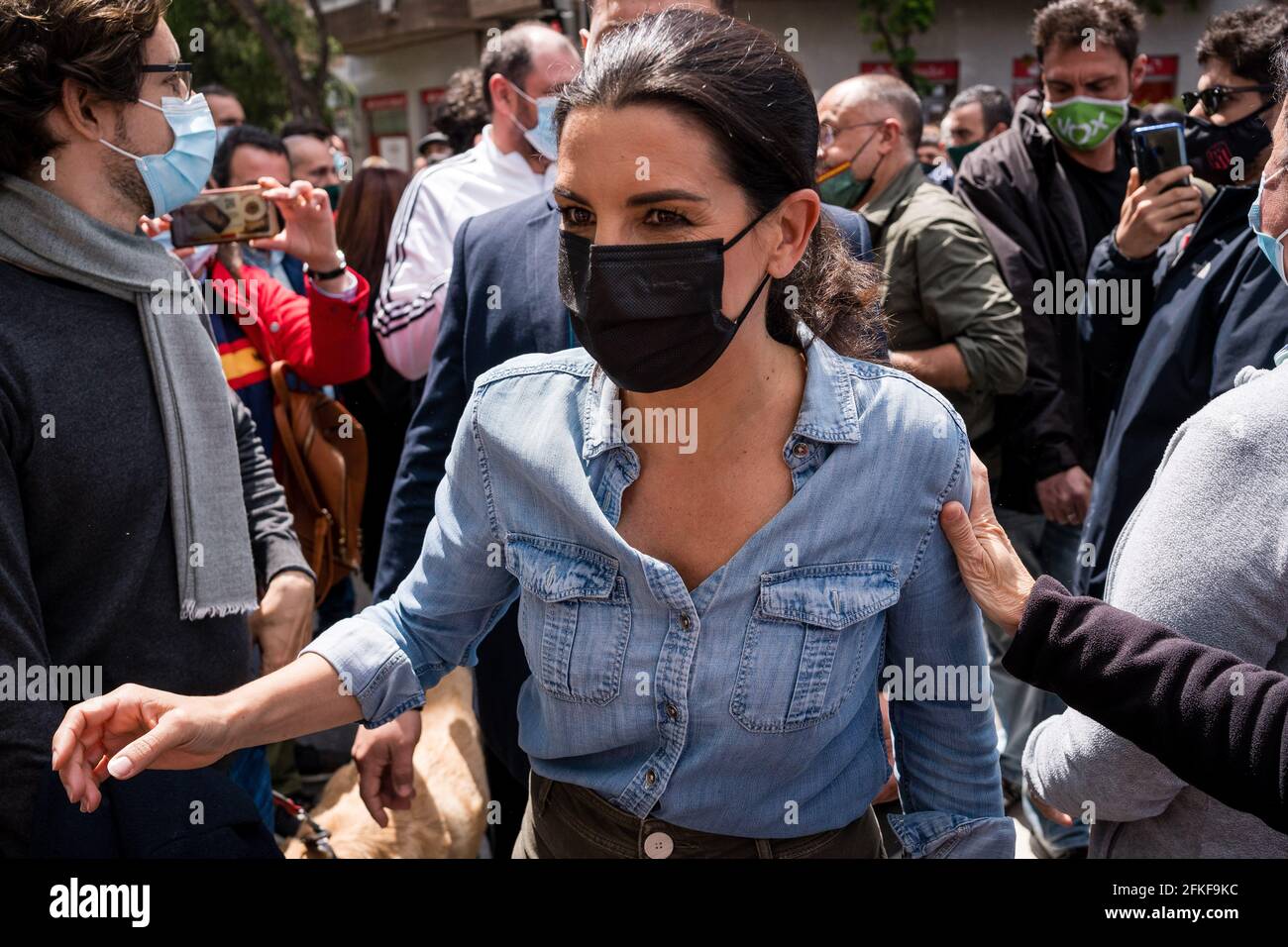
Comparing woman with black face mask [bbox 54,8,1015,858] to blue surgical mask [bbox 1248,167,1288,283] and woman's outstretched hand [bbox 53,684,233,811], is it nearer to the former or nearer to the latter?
woman's outstretched hand [bbox 53,684,233,811]

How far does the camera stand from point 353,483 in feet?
12.2

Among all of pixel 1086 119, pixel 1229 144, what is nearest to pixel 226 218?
pixel 1229 144

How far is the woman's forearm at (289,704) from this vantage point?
1.72 meters

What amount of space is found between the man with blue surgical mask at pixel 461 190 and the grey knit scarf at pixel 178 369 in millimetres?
1149

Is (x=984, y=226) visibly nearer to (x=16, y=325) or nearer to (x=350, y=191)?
(x=350, y=191)

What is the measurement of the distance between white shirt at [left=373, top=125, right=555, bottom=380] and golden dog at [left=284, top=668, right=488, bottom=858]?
3.40 ft

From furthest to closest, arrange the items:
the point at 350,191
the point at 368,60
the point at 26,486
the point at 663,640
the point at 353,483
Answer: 1. the point at 368,60
2. the point at 350,191
3. the point at 353,483
4. the point at 26,486
5. the point at 663,640

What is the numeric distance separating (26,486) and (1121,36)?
4041mm

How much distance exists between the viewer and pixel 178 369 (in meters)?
2.38

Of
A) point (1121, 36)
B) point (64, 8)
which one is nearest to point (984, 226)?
point (1121, 36)

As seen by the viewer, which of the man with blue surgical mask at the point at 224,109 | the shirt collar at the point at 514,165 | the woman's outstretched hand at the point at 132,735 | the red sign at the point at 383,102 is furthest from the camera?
the red sign at the point at 383,102

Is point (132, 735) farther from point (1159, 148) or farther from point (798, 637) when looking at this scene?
point (1159, 148)

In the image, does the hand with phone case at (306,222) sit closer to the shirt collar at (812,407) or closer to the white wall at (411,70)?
the shirt collar at (812,407)

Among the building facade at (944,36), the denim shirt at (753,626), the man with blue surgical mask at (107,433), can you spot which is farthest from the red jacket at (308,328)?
the building facade at (944,36)
